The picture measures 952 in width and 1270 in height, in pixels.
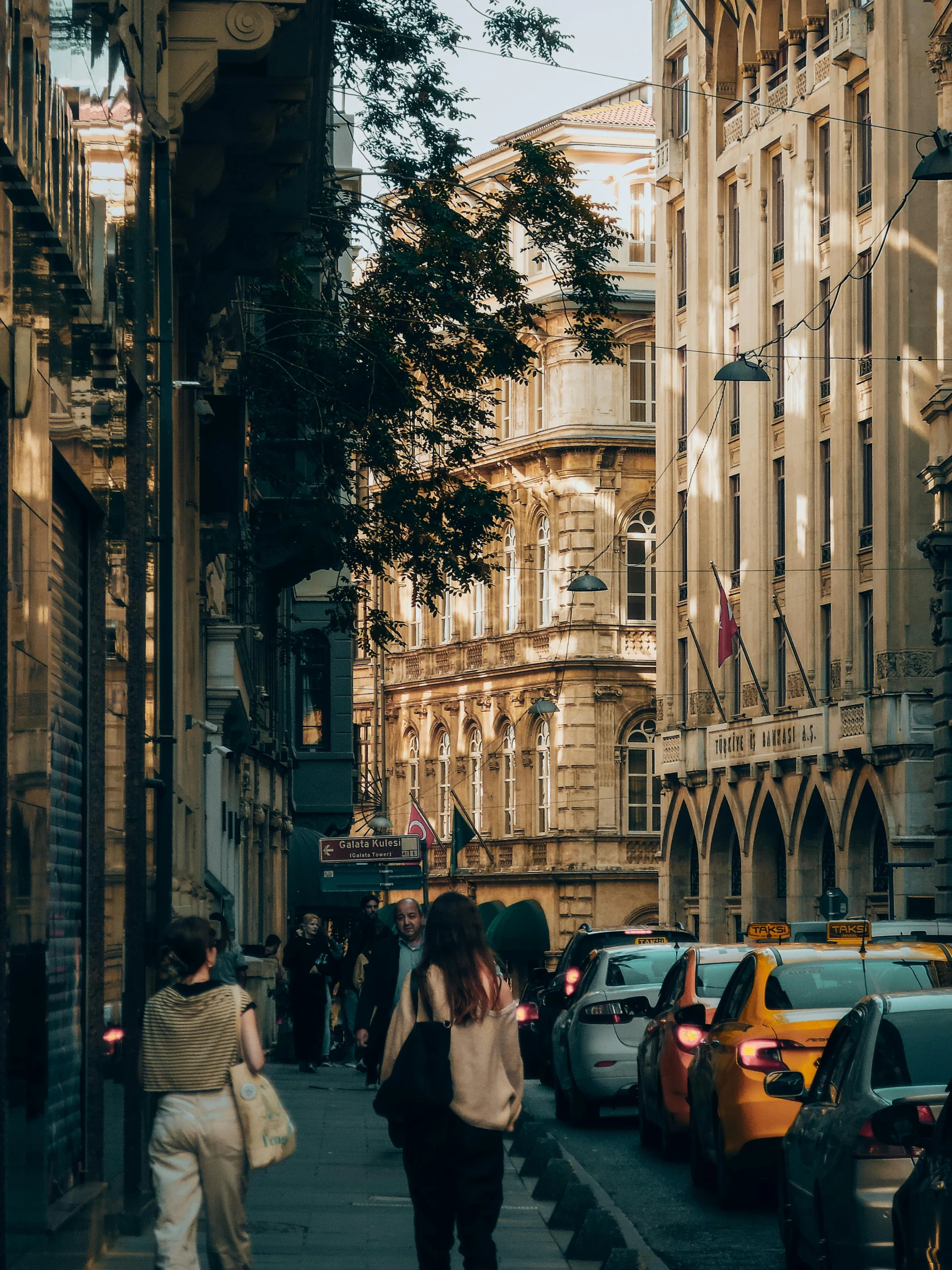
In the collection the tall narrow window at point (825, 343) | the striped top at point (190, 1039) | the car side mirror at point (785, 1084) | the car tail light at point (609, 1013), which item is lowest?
the car tail light at point (609, 1013)

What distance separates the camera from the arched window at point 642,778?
235ft

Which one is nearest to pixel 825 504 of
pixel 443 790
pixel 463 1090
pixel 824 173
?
pixel 824 173

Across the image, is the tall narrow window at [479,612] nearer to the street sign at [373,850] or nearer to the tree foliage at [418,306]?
the street sign at [373,850]

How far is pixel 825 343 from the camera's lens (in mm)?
52719

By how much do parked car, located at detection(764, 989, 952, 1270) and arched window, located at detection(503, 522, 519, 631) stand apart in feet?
209

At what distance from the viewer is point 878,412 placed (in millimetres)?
48938

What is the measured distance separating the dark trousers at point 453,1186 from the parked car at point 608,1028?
10815 mm

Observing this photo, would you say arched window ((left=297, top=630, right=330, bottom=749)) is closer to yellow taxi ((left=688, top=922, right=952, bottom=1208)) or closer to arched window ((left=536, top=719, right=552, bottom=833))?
arched window ((left=536, top=719, right=552, bottom=833))

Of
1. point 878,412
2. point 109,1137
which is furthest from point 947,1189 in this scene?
point 878,412

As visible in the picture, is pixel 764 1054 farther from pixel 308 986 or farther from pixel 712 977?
pixel 308 986

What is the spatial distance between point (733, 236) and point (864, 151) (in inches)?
357

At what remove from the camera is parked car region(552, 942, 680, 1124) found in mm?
20281

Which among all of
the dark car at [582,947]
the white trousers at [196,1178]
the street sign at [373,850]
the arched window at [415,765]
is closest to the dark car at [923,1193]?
the white trousers at [196,1178]

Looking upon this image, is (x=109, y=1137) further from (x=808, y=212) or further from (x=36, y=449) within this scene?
(x=808, y=212)
